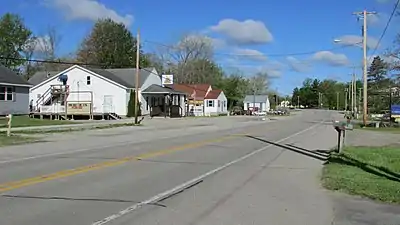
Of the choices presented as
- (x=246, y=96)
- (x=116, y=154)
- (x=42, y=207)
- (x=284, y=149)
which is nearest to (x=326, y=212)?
(x=42, y=207)

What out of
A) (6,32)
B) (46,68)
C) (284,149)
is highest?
(6,32)

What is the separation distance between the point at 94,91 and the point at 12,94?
12.9m

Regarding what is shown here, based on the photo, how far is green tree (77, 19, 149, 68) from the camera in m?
89.5

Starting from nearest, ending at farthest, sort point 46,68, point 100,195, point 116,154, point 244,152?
point 100,195, point 116,154, point 244,152, point 46,68

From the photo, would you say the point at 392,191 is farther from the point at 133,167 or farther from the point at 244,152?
the point at 244,152

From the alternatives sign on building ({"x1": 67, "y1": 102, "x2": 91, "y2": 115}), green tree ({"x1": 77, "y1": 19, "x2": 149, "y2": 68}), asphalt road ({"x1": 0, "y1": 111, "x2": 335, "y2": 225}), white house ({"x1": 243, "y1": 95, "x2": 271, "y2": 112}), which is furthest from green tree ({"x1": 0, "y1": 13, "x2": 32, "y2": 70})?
asphalt road ({"x1": 0, "y1": 111, "x2": 335, "y2": 225})

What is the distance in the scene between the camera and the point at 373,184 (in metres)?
10.8

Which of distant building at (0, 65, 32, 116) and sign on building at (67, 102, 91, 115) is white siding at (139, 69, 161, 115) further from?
distant building at (0, 65, 32, 116)

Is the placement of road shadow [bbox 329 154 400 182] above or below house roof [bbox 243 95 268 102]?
below

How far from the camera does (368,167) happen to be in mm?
14086

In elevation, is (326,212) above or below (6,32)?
below

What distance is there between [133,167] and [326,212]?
6575 mm

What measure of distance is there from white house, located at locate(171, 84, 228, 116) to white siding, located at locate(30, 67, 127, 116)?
21556 millimetres

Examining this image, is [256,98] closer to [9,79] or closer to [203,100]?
[203,100]
